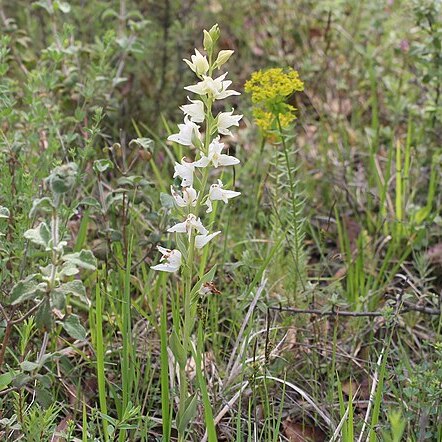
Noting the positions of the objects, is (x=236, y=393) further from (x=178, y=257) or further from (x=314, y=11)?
(x=314, y=11)

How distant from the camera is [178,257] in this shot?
1766mm

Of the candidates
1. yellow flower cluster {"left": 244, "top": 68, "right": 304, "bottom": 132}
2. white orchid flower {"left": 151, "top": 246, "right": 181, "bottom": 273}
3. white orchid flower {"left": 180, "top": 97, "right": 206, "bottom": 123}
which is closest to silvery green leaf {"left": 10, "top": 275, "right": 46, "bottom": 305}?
white orchid flower {"left": 151, "top": 246, "right": 181, "bottom": 273}

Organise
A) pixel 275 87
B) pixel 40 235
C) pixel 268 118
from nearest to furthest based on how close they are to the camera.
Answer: pixel 40 235
pixel 275 87
pixel 268 118

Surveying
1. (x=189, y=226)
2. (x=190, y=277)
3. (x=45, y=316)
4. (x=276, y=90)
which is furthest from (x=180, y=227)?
(x=276, y=90)

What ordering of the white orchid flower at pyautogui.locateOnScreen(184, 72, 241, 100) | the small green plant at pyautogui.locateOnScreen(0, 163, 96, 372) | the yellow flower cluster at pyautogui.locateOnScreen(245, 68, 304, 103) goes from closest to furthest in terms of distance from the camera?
the small green plant at pyautogui.locateOnScreen(0, 163, 96, 372) → the white orchid flower at pyautogui.locateOnScreen(184, 72, 241, 100) → the yellow flower cluster at pyautogui.locateOnScreen(245, 68, 304, 103)

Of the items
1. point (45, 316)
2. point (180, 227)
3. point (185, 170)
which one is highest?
point (185, 170)

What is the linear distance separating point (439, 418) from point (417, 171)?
1450 millimetres

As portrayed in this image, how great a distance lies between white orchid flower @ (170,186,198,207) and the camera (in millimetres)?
1750

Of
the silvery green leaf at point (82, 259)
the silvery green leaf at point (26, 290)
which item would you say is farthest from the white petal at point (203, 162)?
the silvery green leaf at point (26, 290)

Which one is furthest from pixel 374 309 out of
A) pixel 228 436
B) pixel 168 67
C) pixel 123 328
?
pixel 168 67

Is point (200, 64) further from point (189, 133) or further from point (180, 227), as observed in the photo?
point (180, 227)

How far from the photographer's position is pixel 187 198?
1.76 metres

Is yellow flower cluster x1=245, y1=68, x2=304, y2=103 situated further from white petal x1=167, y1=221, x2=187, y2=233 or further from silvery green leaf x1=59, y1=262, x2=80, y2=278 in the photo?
silvery green leaf x1=59, y1=262, x2=80, y2=278

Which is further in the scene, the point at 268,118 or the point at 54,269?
the point at 268,118
